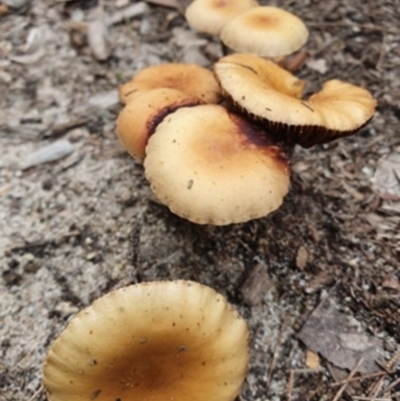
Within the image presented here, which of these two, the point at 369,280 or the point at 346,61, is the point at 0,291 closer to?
the point at 369,280

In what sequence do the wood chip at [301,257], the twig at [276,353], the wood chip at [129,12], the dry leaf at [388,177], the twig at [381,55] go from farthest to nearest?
1. the wood chip at [129,12]
2. the twig at [381,55]
3. the dry leaf at [388,177]
4. the wood chip at [301,257]
5. the twig at [276,353]

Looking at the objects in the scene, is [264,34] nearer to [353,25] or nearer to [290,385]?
[353,25]

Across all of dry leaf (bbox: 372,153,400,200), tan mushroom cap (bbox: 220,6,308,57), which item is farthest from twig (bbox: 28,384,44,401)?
dry leaf (bbox: 372,153,400,200)

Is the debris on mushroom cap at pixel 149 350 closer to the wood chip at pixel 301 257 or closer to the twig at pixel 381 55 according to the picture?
the wood chip at pixel 301 257

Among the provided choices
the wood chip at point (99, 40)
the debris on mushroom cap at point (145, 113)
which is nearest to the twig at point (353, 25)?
the wood chip at point (99, 40)

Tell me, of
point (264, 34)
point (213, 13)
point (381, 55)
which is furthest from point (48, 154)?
point (381, 55)
